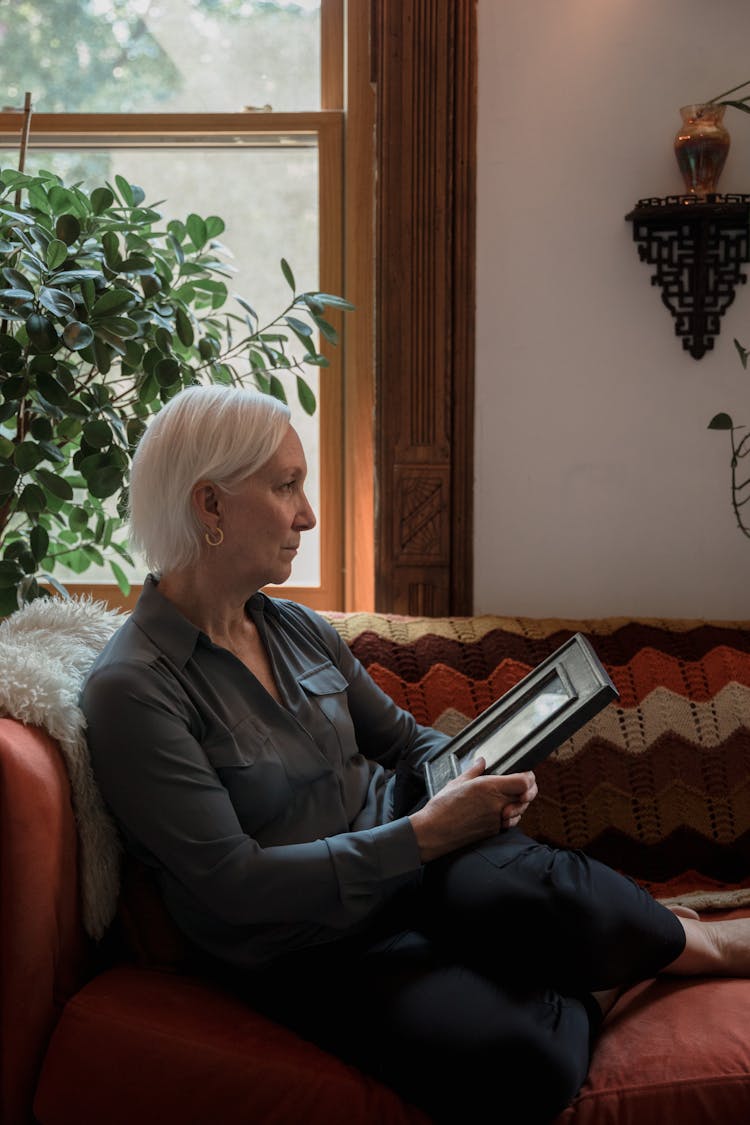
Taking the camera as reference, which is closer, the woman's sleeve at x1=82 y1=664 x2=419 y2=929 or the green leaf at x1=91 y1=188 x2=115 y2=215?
the woman's sleeve at x1=82 y1=664 x2=419 y2=929

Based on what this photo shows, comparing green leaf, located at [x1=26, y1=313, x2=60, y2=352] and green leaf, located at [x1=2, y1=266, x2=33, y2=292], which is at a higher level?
green leaf, located at [x1=2, y1=266, x2=33, y2=292]

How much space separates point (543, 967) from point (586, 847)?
1.77 feet

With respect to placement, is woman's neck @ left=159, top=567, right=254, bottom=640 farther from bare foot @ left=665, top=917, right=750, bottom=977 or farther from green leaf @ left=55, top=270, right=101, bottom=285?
bare foot @ left=665, top=917, right=750, bottom=977

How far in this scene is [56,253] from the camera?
1.76 m

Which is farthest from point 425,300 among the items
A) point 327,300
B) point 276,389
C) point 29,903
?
point 29,903

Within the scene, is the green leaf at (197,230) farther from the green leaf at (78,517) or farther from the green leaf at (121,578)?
the green leaf at (121,578)

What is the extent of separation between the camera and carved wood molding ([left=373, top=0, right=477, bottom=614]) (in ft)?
7.39

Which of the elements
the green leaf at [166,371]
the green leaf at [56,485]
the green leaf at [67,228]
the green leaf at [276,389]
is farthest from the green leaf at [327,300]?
the green leaf at [56,485]

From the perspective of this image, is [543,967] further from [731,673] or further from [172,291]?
[172,291]

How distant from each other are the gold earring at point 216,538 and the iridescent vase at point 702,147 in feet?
4.30

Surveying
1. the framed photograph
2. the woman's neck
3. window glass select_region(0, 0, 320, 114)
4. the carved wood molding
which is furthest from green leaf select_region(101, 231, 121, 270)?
the framed photograph

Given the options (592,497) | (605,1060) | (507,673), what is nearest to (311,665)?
(507,673)

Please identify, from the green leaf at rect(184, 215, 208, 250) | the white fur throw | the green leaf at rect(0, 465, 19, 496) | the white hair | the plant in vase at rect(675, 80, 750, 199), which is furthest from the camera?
the plant in vase at rect(675, 80, 750, 199)

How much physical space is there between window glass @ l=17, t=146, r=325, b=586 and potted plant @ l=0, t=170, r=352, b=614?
0.39 m
